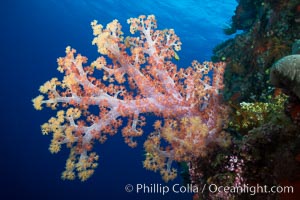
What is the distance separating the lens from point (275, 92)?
5.86 metres

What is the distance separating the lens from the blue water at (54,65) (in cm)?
3612

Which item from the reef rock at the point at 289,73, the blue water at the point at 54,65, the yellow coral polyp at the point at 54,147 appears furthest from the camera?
the blue water at the point at 54,65

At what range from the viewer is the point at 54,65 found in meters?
68.2

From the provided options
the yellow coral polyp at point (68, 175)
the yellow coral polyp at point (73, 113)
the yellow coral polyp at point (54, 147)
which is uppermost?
the yellow coral polyp at point (73, 113)

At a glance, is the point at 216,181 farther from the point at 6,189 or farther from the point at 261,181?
the point at 6,189

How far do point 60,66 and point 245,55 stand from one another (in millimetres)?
5284

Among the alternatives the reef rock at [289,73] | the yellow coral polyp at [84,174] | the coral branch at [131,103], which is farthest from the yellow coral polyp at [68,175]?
the reef rock at [289,73]

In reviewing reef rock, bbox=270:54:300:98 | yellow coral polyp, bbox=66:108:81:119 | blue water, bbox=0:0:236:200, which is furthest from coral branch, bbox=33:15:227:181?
blue water, bbox=0:0:236:200

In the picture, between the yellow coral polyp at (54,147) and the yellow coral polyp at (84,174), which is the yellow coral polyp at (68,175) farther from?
the yellow coral polyp at (54,147)

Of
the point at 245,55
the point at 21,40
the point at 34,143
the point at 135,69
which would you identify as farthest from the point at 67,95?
the point at 21,40

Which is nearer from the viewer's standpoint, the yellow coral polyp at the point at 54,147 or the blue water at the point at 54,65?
the yellow coral polyp at the point at 54,147

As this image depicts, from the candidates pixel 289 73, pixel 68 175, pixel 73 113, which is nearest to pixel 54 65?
pixel 73 113

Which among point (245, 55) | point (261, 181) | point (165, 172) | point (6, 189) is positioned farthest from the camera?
point (6, 189)

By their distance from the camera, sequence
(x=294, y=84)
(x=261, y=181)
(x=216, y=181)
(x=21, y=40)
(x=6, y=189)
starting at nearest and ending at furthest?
(x=294, y=84)
(x=261, y=181)
(x=216, y=181)
(x=6, y=189)
(x=21, y=40)
